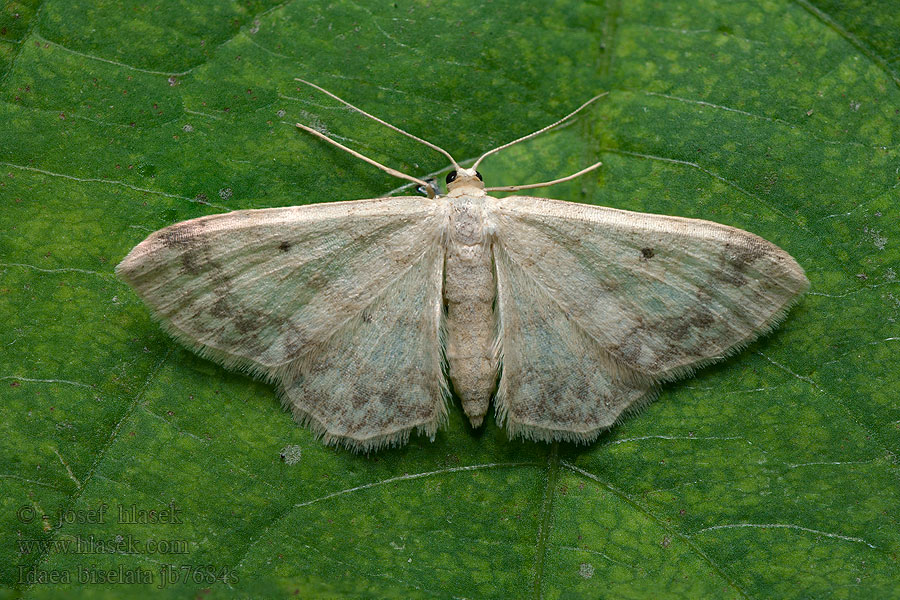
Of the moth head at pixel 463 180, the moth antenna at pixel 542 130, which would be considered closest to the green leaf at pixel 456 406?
the moth antenna at pixel 542 130

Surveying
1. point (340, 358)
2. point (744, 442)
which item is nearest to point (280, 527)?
point (340, 358)

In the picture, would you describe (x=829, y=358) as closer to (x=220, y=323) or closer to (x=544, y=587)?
(x=544, y=587)

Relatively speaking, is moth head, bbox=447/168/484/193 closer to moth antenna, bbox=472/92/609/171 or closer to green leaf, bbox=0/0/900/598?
moth antenna, bbox=472/92/609/171

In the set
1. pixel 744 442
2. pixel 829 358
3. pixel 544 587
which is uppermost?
pixel 829 358

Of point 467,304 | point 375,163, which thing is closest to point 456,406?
point 467,304

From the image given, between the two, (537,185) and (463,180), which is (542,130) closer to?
(537,185)

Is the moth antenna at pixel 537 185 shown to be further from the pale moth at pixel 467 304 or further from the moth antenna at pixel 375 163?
the moth antenna at pixel 375 163
